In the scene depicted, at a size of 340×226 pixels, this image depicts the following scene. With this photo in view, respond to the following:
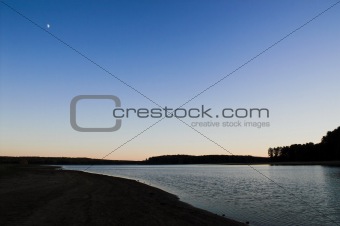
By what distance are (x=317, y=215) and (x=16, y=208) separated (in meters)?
17.4

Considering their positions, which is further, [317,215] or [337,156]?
[337,156]

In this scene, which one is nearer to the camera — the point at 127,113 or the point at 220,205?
the point at 220,205

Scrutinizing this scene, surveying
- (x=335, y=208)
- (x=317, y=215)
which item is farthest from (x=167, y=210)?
(x=335, y=208)

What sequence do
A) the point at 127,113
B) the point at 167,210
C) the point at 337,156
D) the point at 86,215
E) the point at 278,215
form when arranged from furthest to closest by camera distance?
the point at 337,156 < the point at 127,113 < the point at 278,215 < the point at 167,210 < the point at 86,215

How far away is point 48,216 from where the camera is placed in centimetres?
1534

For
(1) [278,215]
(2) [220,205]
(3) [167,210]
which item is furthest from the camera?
(2) [220,205]

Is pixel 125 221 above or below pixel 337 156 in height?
below

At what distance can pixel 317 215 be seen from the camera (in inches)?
796

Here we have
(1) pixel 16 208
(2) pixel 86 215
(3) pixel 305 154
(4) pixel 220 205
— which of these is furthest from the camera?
(3) pixel 305 154

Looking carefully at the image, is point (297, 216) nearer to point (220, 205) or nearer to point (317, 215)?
point (317, 215)

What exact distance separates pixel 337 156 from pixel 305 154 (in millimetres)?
36439

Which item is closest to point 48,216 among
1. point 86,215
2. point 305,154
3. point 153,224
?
point 86,215

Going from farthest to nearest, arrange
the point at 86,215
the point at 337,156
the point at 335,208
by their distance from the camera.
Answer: the point at 337,156 < the point at 335,208 < the point at 86,215

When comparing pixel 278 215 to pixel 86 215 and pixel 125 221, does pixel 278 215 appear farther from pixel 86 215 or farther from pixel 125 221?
pixel 86 215
